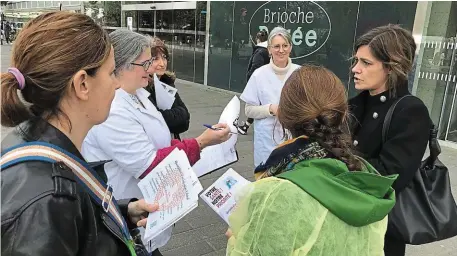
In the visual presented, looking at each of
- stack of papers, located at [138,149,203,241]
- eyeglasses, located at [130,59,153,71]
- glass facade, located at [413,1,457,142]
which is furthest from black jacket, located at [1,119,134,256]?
glass facade, located at [413,1,457,142]

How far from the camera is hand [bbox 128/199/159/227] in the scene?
1.64 metres

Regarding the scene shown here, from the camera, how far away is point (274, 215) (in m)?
1.18

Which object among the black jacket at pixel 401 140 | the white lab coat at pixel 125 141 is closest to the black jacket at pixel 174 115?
the white lab coat at pixel 125 141

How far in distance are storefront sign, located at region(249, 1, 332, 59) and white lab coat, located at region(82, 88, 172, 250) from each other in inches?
280

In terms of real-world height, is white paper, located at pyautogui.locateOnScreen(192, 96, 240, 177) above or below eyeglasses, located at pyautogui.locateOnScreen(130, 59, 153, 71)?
below

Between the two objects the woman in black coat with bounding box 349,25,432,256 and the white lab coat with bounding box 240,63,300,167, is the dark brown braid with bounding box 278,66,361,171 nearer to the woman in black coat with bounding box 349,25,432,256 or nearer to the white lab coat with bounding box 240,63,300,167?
the woman in black coat with bounding box 349,25,432,256

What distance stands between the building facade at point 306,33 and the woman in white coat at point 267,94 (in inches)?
58.1

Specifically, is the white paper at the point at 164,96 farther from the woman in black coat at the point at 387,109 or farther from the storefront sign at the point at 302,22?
the storefront sign at the point at 302,22

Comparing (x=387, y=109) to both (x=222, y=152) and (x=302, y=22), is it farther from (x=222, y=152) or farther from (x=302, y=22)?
(x=302, y=22)

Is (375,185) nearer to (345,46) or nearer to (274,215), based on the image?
(274,215)

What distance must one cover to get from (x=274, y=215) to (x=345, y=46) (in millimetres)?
7492

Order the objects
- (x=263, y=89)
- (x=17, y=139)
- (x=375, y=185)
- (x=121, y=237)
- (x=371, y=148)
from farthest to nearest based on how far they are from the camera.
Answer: (x=263, y=89) → (x=371, y=148) → (x=375, y=185) → (x=121, y=237) → (x=17, y=139)

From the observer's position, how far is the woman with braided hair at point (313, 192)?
46.5 inches

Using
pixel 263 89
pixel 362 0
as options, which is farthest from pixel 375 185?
pixel 362 0
